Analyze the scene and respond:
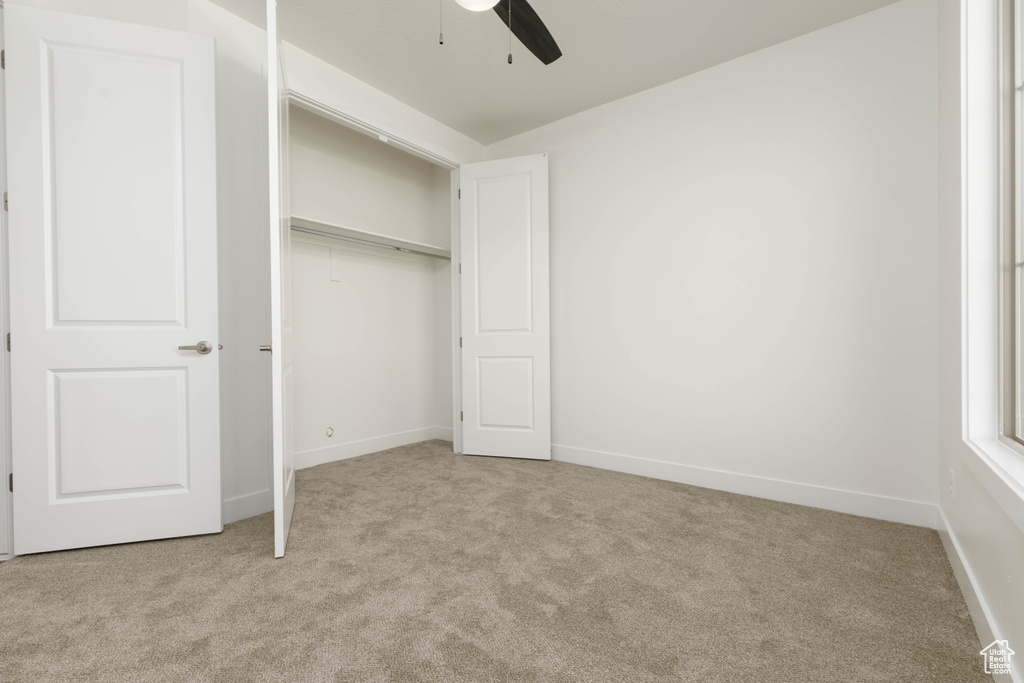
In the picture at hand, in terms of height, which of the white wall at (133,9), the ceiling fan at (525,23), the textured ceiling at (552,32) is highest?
the textured ceiling at (552,32)

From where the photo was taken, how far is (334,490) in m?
2.90

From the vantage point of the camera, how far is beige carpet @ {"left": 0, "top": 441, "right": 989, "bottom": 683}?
1328 mm

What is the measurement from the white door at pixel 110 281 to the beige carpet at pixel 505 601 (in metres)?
0.25

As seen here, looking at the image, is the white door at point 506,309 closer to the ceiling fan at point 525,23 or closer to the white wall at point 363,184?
the white wall at point 363,184

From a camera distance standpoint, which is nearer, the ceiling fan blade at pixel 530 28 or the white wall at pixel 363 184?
the ceiling fan blade at pixel 530 28

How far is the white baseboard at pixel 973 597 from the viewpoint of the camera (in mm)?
1128

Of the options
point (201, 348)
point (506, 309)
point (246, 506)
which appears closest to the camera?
point (201, 348)

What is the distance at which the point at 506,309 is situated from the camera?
380 centimetres

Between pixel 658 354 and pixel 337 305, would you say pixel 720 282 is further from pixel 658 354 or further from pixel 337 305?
pixel 337 305

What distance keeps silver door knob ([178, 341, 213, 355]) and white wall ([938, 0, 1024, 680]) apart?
296cm

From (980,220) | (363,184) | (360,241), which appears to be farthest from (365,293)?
(980,220)

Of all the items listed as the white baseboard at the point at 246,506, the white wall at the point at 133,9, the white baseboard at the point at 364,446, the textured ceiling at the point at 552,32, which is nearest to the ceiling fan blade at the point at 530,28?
the textured ceiling at the point at 552,32

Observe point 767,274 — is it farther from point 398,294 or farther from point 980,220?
point 398,294

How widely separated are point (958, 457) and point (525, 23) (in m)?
2.48
